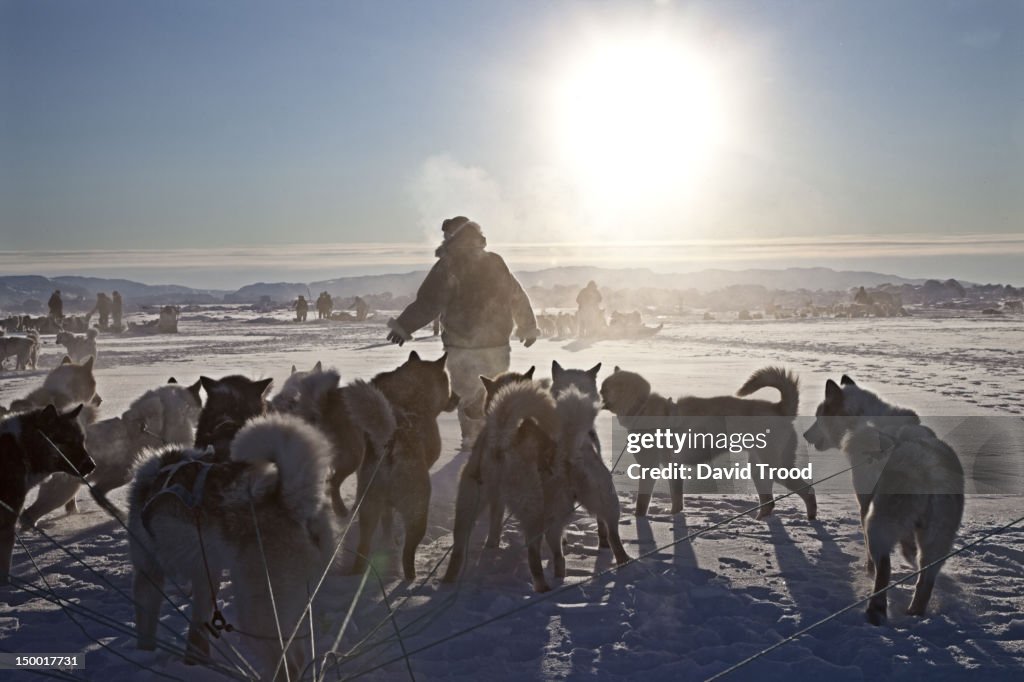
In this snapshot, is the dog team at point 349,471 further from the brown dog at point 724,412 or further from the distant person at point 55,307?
the distant person at point 55,307

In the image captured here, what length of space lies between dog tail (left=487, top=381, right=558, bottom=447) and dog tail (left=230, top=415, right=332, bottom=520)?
1658 mm

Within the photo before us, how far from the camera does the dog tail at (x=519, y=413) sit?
4.69 metres

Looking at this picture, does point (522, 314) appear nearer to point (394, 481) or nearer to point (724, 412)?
point (724, 412)

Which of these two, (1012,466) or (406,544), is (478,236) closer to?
(406,544)

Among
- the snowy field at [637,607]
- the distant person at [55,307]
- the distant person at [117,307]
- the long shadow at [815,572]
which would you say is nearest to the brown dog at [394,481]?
the snowy field at [637,607]

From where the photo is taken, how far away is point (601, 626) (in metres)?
4.06

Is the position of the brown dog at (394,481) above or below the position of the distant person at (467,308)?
below

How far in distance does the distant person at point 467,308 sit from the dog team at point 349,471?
1956mm

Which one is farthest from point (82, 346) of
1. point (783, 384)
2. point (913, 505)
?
point (913, 505)

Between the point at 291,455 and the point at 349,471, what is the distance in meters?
2.78

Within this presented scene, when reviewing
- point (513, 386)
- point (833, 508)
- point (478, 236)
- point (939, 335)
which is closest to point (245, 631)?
point (513, 386)

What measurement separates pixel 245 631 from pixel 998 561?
16.0ft

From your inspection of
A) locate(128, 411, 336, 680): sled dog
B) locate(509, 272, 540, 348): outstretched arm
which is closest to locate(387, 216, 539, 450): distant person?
locate(509, 272, 540, 348): outstretched arm

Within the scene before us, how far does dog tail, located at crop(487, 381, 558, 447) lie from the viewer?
4.69 meters
